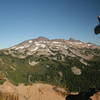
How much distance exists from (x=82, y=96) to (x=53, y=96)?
176ft

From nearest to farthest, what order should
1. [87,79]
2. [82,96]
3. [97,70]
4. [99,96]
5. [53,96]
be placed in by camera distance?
[82,96] < [99,96] < [53,96] < [87,79] < [97,70]

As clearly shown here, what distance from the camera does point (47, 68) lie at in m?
197

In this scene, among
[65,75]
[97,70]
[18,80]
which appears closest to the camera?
[18,80]

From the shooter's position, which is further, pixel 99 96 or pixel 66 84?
pixel 66 84

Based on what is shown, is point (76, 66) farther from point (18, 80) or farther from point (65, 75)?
point (18, 80)

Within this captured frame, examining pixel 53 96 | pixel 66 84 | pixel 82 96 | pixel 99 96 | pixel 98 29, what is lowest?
pixel 66 84

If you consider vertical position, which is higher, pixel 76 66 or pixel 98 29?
pixel 98 29

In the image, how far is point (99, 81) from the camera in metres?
156

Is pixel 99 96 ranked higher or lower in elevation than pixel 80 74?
higher

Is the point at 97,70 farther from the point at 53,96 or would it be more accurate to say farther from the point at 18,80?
the point at 53,96

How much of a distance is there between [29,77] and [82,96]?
487ft

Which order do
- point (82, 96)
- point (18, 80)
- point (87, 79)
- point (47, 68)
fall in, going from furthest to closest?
point (47, 68), point (87, 79), point (18, 80), point (82, 96)

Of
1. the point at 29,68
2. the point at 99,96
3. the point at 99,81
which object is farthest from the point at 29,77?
the point at 99,96

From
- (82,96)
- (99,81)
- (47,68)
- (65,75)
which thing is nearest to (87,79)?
(99,81)
